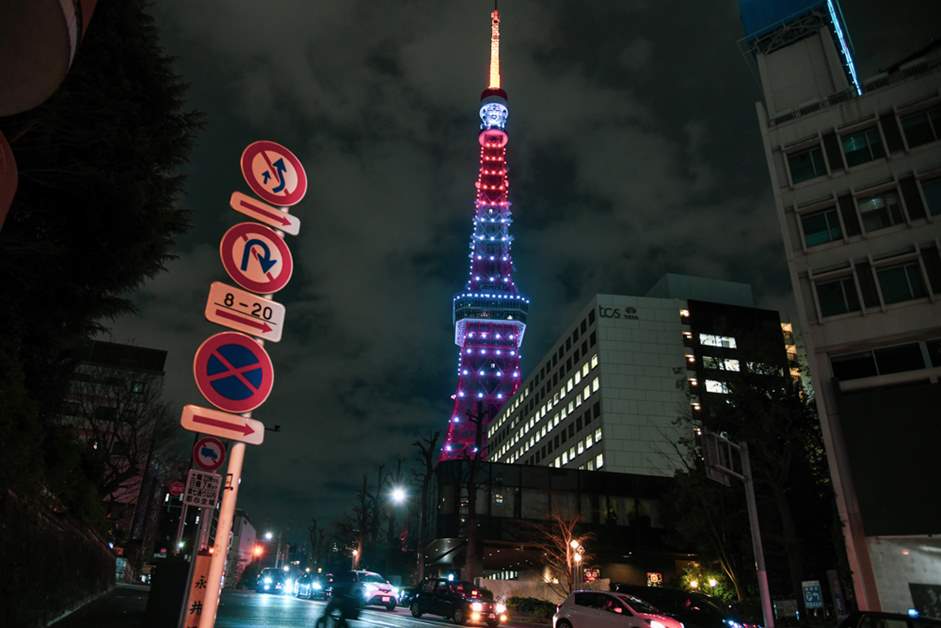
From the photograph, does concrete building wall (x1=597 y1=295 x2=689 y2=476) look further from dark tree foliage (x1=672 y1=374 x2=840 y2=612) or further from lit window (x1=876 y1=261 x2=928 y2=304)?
lit window (x1=876 y1=261 x2=928 y2=304)

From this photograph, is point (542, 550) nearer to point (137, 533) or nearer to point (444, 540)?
point (444, 540)

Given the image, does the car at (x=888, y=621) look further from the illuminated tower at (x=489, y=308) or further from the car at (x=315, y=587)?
the illuminated tower at (x=489, y=308)

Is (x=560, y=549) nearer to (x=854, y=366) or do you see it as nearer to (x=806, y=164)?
(x=854, y=366)

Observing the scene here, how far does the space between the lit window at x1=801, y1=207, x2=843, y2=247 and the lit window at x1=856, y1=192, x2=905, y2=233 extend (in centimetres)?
110

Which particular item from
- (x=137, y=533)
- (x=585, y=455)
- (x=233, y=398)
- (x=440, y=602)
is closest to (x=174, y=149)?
(x=233, y=398)

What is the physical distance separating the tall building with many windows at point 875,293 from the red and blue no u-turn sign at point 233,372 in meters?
25.8

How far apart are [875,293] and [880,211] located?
163 inches

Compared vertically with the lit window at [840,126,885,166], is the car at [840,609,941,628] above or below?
below

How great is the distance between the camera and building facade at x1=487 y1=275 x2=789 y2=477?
7138 centimetres

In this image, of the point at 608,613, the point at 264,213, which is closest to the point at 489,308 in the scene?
the point at 608,613

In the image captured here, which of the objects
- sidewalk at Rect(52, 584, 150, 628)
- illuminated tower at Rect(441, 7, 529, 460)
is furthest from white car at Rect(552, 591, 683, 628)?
illuminated tower at Rect(441, 7, 529, 460)

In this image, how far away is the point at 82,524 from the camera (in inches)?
717

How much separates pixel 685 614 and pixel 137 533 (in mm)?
56149

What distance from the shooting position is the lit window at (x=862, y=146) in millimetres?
28109
